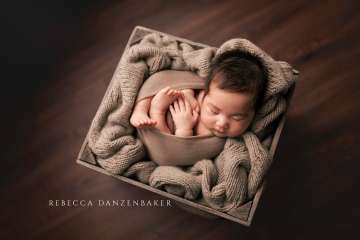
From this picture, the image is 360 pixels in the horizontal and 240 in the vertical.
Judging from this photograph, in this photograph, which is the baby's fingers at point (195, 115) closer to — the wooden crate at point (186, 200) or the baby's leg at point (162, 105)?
the baby's leg at point (162, 105)

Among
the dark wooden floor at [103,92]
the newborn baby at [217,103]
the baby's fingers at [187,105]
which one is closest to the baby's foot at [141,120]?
the newborn baby at [217,103]

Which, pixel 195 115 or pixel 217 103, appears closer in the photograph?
pixel 217 103

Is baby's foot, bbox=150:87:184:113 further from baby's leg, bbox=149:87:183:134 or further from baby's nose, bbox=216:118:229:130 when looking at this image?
baby's nose, bbox=216:118:229:130

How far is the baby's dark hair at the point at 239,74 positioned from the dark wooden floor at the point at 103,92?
18.7 inches

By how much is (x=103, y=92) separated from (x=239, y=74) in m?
0.64

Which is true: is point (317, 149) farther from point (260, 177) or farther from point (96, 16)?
point (96, 16)

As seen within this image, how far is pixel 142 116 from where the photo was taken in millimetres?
989

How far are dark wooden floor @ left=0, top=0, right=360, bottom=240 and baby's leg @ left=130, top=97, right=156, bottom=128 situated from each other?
15.6 inches

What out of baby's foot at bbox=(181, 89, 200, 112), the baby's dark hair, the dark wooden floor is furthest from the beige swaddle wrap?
the dark wooden floor

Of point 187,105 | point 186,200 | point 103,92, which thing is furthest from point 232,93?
point 103,92

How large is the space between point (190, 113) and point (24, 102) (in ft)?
2.20

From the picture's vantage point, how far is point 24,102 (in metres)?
1.39

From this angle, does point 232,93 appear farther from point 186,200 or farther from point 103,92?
point 103,92

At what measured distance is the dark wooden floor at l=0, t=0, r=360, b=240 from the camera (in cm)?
129
